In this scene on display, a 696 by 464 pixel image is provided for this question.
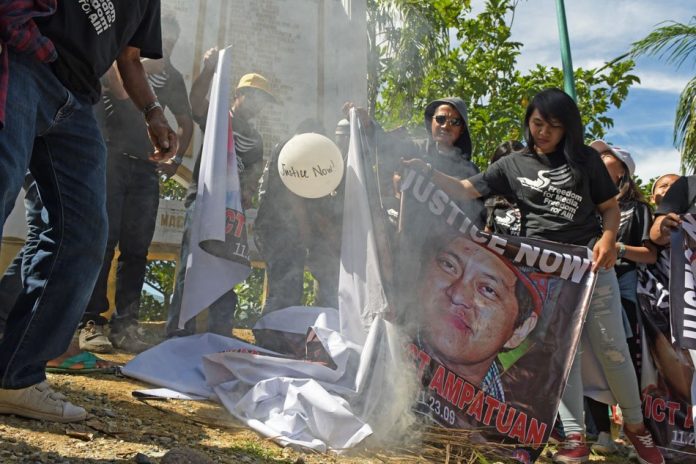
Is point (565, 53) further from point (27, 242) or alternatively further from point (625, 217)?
point (27, 242)

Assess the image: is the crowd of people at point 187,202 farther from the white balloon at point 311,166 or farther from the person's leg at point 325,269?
the white balloon at point 311,166

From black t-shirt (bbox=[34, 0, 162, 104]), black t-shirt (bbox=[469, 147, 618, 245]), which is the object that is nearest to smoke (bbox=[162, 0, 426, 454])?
black t-shirt (bbox=[469, 147, 618, 245])

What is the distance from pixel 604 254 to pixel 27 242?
2.48 metres

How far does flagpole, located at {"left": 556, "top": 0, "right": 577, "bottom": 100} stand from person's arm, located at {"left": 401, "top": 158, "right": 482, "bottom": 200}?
15.9 ft

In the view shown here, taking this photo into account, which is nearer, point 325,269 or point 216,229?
point 216,229

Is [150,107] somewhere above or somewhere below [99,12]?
below

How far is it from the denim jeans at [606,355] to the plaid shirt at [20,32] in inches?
103

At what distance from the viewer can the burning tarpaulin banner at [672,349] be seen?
12.1 feet

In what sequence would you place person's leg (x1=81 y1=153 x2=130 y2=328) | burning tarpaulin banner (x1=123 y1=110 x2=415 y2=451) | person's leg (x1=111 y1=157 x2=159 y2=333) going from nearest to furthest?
burning tarpaulin banner (x1=123 y1=110 x2=415 y2=451) → person's leg (x1=81 y1=153 x2=130 y2=328) → person's leg (x1=111 y1=157 x2=159 y2=333)

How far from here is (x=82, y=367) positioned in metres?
3.09

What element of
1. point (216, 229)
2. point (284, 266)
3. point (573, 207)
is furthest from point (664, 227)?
point (216, 229)

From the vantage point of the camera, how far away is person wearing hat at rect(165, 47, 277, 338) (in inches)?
155

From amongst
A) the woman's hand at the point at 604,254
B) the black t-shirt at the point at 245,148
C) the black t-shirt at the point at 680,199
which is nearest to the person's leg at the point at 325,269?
the black t-shirt at the point at 245,148

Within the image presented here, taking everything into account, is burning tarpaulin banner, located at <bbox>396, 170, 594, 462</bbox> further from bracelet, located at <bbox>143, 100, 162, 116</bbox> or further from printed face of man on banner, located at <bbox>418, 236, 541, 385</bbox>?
bracelet, located at <bbox>143, 100, 162, 116</bbox>
